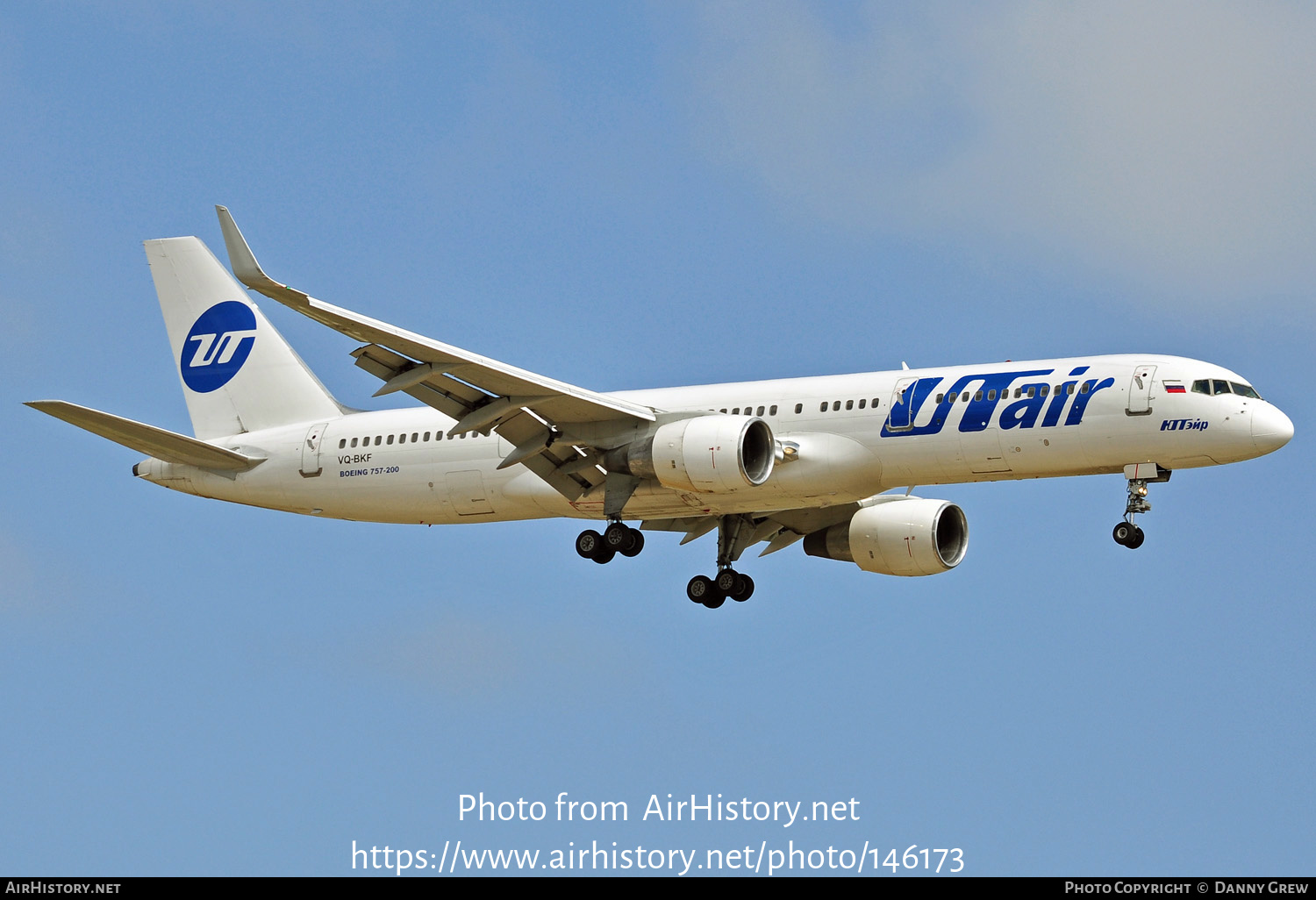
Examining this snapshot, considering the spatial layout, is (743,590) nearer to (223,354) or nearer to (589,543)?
(589,543)

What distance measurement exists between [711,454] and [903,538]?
799 cm

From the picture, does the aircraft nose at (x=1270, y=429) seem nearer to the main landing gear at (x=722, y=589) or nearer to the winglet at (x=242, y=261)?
the main landing gear at (x=722, y=589)

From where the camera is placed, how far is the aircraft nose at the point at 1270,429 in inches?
1394

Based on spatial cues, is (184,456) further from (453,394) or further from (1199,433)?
(1199,433)

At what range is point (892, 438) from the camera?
3731 cm

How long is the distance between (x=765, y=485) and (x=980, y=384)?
4935 millimetres

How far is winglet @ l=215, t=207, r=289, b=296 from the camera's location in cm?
3195

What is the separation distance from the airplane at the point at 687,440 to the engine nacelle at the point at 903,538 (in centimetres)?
5

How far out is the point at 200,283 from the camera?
47281mm

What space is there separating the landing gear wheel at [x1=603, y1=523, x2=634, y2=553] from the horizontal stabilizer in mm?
9379

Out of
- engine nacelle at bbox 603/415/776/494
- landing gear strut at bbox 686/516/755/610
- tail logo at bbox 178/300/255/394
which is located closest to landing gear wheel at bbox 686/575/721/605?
landing gear strut at bbox 686/516/755/610

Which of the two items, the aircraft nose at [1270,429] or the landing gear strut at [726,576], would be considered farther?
the landing gear strut at [726,576]

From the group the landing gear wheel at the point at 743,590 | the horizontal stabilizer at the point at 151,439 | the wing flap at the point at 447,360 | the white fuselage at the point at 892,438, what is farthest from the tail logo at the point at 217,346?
the landing gear wheel at the point at 743,590

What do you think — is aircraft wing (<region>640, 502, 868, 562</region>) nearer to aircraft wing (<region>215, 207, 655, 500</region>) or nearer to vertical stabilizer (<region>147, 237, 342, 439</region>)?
aircraft wing (<region>215, 207, 655, 500</region>)
